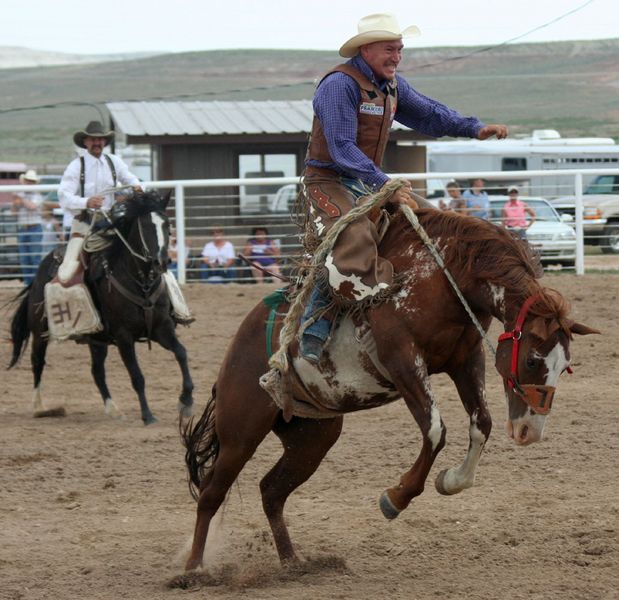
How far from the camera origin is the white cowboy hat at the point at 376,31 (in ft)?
15.9

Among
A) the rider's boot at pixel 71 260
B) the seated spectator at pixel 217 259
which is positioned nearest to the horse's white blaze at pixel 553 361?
the rider's boot at pixel 71 260

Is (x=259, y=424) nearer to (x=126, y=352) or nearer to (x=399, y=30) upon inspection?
(x=399, y=30)

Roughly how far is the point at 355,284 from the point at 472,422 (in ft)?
2.48

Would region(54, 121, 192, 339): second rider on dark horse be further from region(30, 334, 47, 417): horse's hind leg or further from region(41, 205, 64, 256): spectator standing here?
region(41, 205, 64, 256): spectator standing

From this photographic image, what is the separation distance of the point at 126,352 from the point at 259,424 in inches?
156

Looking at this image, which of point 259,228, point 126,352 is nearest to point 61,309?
point 126,352

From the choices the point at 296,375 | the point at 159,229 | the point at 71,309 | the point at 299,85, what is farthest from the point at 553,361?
the point at 299,85

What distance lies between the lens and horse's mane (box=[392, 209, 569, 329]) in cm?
454

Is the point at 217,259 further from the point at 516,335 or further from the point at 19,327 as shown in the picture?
the point at 516,335

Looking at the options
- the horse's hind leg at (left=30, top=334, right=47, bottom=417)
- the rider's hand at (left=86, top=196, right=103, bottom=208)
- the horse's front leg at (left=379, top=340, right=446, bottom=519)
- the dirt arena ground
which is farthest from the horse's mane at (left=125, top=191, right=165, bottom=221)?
the horse's front leg at (left=379, top=340, right=446, bottom=519)

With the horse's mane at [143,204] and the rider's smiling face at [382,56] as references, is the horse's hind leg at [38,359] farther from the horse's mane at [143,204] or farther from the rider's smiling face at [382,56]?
the rider's smiling face at [382,56]

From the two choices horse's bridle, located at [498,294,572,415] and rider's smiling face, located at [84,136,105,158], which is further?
rider's smiling face, located at [84,136,105,158]

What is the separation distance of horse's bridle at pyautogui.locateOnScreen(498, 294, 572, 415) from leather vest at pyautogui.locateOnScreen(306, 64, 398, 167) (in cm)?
103

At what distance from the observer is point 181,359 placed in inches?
353
